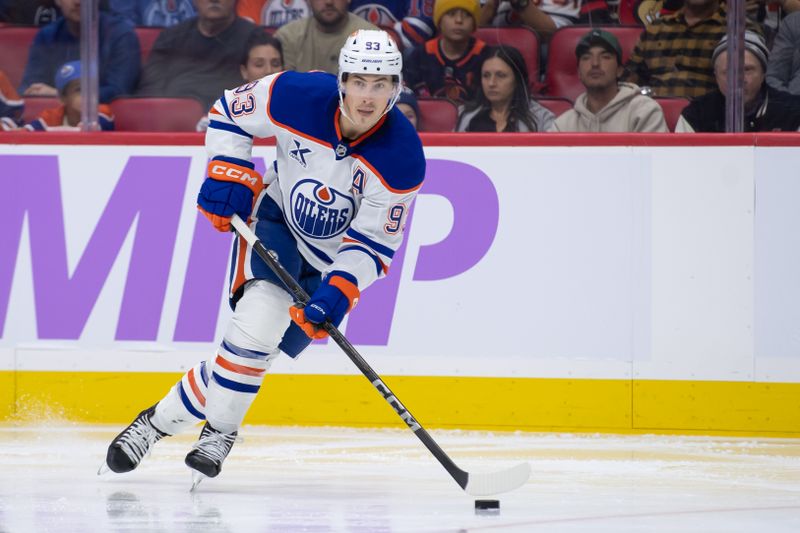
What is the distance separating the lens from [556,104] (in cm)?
465

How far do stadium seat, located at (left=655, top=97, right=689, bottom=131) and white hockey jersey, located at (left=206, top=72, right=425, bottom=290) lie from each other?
1534 mm

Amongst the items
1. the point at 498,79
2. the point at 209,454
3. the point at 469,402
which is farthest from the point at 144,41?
the point at 209,454

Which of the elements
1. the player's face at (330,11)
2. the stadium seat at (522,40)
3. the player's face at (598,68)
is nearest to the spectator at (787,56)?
the player's face at (598,68)

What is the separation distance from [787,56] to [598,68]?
25.9 inches

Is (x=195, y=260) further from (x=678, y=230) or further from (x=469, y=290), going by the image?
(x=678, y=230)

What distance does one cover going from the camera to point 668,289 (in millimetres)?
4539

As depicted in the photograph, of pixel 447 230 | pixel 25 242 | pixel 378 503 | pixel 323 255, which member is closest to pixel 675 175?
pixel 447 230

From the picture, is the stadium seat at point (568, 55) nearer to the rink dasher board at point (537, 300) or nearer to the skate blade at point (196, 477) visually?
the rink dasher board at point (537, 300)

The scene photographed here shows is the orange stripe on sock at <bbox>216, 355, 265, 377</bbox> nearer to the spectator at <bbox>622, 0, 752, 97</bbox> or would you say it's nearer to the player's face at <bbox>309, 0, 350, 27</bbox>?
the player's face at <bbox>309, 0, 350, 27</bbox>

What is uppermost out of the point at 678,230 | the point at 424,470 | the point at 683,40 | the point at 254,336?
the point at 683,40

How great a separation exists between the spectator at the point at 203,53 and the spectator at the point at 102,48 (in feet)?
0.24

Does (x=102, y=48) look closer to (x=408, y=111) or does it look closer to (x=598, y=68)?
(x=408, y=111)

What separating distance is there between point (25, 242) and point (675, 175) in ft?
7.74

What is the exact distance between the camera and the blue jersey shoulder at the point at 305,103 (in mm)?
3326
